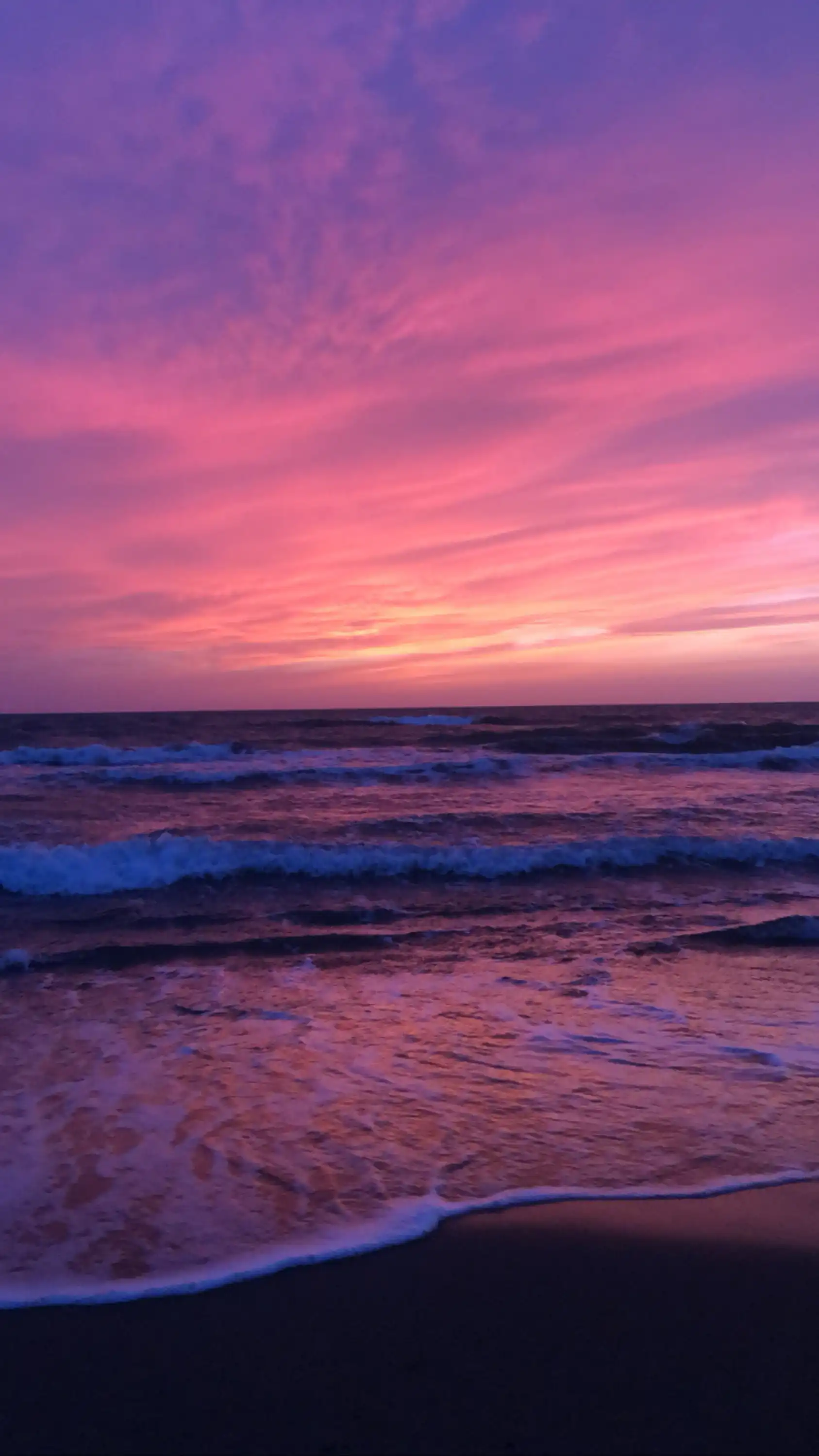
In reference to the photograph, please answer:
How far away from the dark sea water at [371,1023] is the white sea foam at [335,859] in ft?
0.16

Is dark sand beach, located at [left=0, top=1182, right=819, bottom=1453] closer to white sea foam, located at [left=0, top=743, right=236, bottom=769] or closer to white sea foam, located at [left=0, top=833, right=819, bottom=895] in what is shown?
white sea foam, located at [left=0, top=833, right=819, bottom=895]

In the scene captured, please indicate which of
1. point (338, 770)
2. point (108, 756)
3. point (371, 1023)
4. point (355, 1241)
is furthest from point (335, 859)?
point (108, 756)

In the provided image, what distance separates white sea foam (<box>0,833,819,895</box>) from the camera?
12008 mm

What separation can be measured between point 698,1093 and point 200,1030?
307 centimetres

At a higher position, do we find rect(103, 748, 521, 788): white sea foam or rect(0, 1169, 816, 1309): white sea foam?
rect(103, 748, 521, 788): white sea foam

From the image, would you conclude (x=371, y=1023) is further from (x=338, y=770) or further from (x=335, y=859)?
(x=338, y=770)

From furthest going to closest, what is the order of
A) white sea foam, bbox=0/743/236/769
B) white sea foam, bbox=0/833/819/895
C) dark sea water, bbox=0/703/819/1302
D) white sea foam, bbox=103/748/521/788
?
white sea foam, bbox=0/743/236/769 < white sea foam, bbox=103/748/521/788 < white sea foam, bbox=0/833/819/895 < dark sea water, bbox=0/703/819/1302

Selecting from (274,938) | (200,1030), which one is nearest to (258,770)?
(274,938)

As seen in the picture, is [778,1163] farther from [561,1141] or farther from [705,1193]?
[561,1141]

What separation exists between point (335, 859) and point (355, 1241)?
30.3 feet

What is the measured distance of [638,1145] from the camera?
14.1 ft

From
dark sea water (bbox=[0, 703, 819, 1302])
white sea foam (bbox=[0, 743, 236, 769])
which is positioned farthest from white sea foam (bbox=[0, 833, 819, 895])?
white sea foam (bbox=[0, 743, 236, 769])

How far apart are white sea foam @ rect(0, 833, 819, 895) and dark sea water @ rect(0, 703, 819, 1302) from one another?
48mm

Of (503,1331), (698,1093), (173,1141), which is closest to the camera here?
(503,1331)
